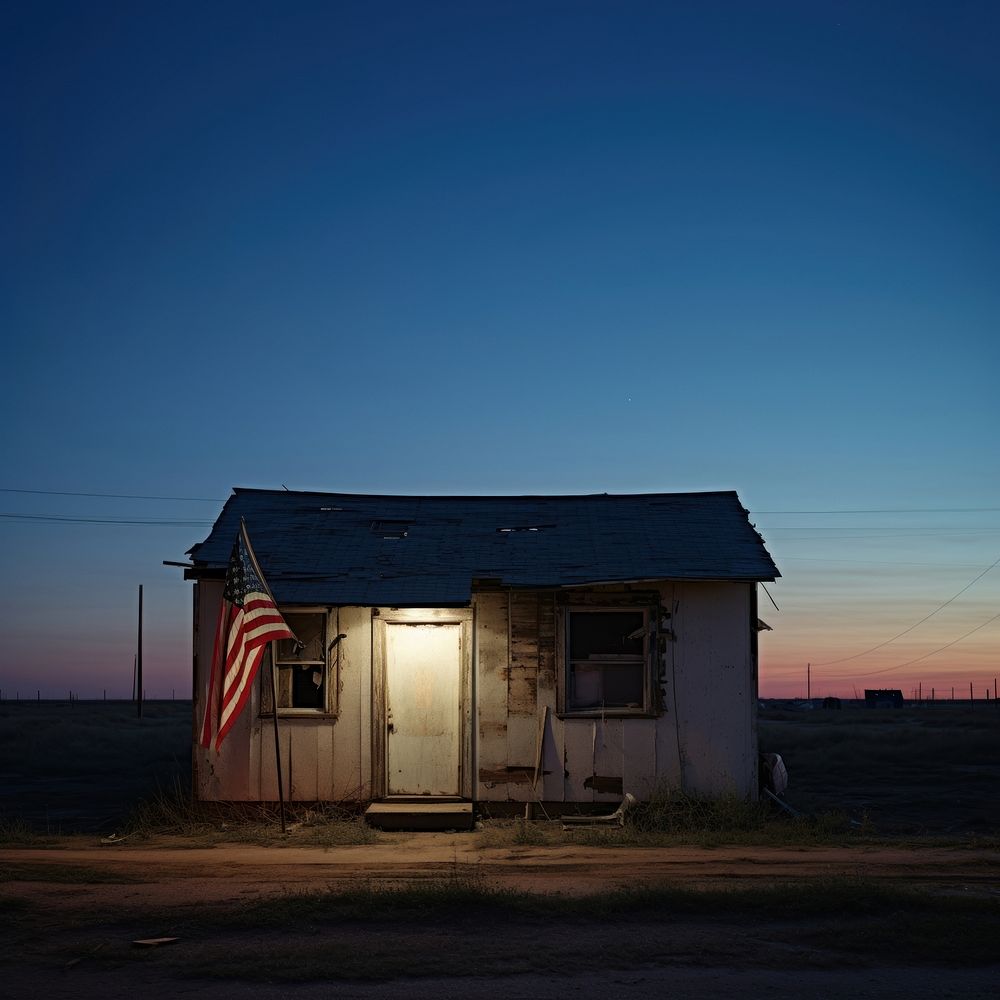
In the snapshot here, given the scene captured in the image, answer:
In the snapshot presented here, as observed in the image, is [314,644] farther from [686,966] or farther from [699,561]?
[686,966]

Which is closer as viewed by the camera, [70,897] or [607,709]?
[70,897]

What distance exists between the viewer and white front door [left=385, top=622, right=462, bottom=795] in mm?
14281

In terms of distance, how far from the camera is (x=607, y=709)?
14367 mm

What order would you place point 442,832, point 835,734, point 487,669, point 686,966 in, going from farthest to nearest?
point 835,734
point 487,669
point 442,832
point 686,966

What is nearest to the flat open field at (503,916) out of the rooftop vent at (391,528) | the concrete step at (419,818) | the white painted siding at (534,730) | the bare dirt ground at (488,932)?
Result: the bare dirt ground at (488,932)

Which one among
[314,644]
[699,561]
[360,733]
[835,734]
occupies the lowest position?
[835,734]

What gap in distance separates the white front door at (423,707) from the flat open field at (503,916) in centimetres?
131

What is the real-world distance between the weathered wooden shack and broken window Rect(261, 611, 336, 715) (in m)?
0.02

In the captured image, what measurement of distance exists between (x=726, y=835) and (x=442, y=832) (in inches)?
135

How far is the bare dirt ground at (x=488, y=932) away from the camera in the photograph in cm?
681

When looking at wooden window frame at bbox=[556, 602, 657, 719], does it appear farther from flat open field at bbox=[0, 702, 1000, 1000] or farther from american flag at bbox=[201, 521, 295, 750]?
american flag at bbox=[201, 521, 295, 750]

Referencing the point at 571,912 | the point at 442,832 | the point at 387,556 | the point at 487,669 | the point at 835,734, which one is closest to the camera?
the point at 571,912

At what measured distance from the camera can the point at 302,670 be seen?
47.8 ft

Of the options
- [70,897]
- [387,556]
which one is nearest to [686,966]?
[70,897]
